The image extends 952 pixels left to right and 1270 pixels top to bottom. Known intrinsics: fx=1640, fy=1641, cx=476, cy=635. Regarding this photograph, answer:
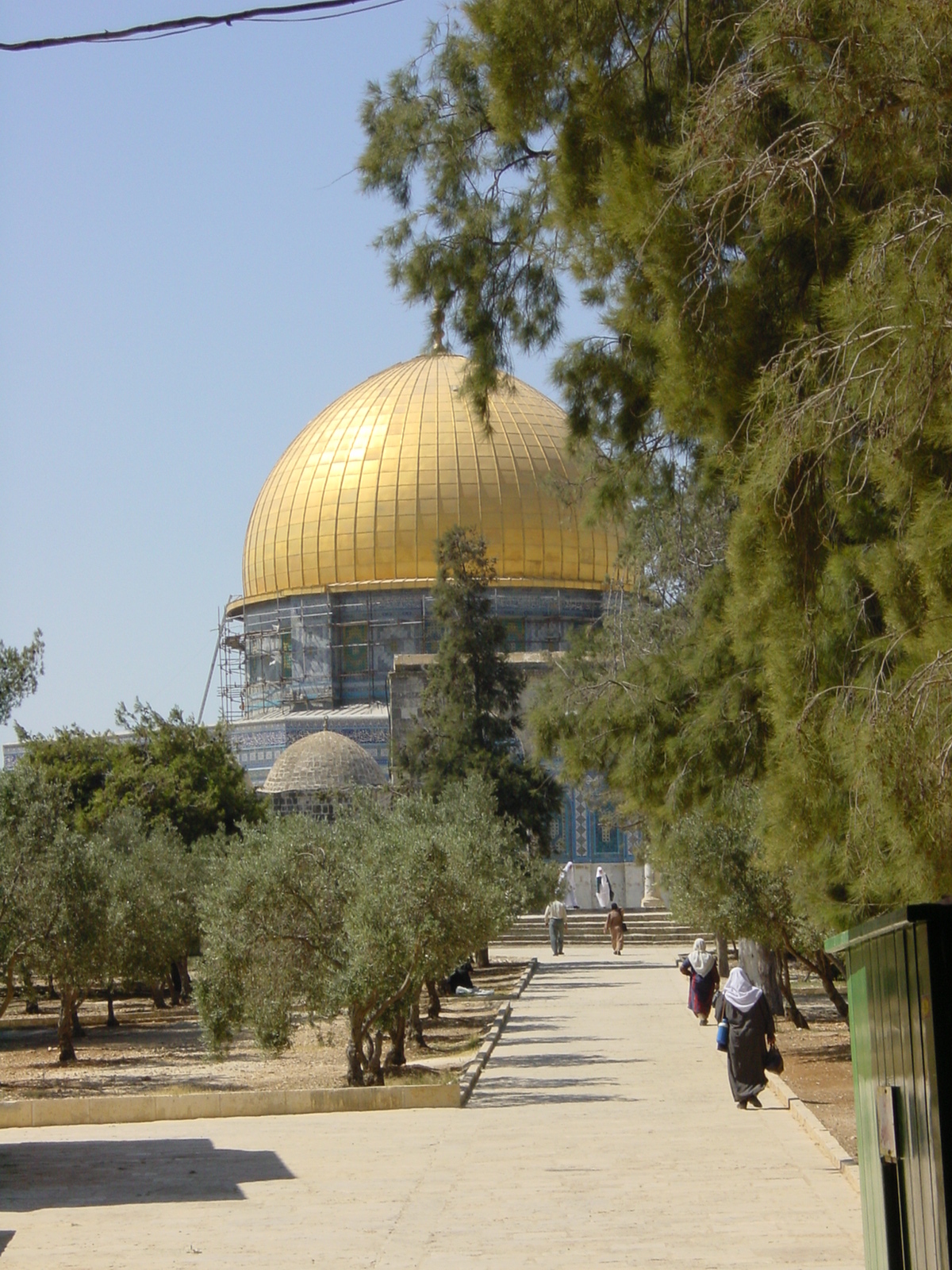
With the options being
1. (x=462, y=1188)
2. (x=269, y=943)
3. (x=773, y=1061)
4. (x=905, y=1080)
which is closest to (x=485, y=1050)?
(x=269, y=943)

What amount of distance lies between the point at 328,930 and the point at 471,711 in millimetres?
17836

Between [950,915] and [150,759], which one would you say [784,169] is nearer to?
[950,915]

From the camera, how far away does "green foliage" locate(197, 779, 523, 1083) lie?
13.6 m

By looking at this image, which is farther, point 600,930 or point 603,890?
point 603,890

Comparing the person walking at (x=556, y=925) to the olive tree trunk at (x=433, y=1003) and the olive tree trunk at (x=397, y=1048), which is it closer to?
the olive tree trunk at (x=433, y=1003)

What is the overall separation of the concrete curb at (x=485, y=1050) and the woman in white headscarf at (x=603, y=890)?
15285mm

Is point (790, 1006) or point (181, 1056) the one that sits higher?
point (790, 1006)

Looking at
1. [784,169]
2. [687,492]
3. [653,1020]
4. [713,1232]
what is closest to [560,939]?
[653,1020]

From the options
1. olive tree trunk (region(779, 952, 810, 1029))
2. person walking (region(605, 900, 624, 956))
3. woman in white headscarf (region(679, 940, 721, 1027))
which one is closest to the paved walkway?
woman in white headscarf (region(679, 940, 721, 1027))

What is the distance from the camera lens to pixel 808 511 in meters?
6.43

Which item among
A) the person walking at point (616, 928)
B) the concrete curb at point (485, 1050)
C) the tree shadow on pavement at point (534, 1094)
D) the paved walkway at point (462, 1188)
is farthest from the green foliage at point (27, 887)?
the person walking at point (616, 928)

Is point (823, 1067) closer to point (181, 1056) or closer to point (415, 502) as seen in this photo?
point (181, 1056)

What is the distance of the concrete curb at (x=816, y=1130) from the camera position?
893cm

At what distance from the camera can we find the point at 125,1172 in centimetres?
965
